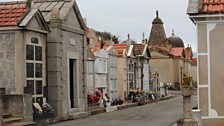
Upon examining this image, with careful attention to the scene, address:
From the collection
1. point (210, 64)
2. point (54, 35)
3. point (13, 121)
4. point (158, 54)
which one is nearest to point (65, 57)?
point (54, 35)

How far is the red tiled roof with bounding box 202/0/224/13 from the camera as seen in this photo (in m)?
15.2

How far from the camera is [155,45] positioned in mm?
76875

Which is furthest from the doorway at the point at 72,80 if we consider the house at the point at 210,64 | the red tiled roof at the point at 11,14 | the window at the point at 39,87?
the house at the point at 210,64

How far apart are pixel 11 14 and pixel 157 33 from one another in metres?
57.9

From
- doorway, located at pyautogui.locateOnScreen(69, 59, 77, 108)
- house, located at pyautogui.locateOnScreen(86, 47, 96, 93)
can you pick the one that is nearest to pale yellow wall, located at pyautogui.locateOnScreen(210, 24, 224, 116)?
doorway, located at pyautogui.locateOnScreen(69, 59, 77, 108)

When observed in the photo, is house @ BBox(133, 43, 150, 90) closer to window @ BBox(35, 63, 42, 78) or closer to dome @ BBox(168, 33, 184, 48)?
window @ BBox(35, 63, 42, 78)

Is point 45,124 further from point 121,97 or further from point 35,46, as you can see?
point 121,97

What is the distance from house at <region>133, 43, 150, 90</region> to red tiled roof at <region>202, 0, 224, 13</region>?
2327cm

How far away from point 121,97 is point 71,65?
1105 cm

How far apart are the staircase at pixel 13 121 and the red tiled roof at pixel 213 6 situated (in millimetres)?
7479

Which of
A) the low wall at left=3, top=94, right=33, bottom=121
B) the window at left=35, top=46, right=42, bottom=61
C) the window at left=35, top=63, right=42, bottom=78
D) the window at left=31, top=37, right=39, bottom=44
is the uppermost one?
the window at left=31, top=37, right=39, bottom=44

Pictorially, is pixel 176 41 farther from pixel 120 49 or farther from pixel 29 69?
pixel 29 69

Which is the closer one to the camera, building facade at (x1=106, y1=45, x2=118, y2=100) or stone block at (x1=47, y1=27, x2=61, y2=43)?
stone block at (x1=47, y1=27, x2=61, y2=43)

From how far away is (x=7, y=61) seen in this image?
19656 mm
